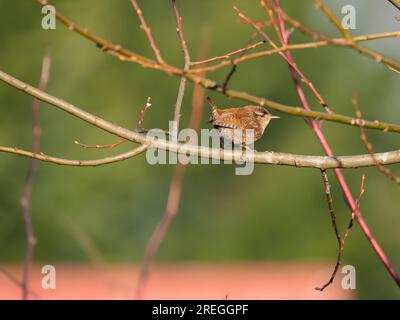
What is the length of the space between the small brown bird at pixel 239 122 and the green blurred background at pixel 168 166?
1285 cm

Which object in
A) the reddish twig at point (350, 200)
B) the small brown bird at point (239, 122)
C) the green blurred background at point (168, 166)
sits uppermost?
the green blurred background at point (168, 166)

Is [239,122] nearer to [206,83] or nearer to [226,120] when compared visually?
[226,120]

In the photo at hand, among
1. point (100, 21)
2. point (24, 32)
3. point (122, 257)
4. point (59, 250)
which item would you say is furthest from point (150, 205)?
point (24, 32)

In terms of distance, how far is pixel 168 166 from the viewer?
2886cm

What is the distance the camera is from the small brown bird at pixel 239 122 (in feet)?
21.8

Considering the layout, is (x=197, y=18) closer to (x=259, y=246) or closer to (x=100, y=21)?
(x=100, y=21)

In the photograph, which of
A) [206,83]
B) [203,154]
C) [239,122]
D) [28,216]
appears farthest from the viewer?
[239,122]

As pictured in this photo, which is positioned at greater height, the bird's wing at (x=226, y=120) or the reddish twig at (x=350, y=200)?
the bird's wing at (x=226, y=120)

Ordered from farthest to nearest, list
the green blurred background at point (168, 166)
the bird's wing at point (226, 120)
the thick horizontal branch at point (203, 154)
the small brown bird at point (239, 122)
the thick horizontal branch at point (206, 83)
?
the green blurred background at point (168, 166), the bird's wing at point (226, 120), the small brown bird at point (239, 122), the thick horizontal branch at point (203, 154), the thick horizontal branch at point (206, 83)

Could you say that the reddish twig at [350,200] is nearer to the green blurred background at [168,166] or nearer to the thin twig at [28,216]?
the thin twig at [28,216]

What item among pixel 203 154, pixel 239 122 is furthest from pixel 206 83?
pixel 239 122

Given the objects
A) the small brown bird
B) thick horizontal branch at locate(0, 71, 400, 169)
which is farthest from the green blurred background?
thick horizontal branch at locate(0, 71, 400, 169)

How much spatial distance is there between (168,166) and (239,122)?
72.2 feet

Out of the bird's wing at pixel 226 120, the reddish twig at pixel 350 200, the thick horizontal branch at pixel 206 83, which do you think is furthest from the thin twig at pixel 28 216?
the bird's wing at pixel 226 120
